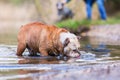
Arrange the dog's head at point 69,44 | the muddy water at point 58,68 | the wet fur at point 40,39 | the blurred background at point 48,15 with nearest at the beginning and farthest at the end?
the muddy water at point 58,68, the dog's head at point 69,44, the wet fur at point 40,39, the blurred background at point 48,15

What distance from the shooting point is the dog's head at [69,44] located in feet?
30.2

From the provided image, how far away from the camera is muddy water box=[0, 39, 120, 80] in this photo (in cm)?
677

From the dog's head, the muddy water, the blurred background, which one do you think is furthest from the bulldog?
the blurred background

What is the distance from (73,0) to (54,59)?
14.6 m

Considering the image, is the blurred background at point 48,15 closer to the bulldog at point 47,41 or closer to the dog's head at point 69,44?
the bulldog at point 47,41

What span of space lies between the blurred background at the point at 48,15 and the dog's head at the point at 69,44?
8531mm

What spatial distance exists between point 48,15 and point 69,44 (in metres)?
14.4

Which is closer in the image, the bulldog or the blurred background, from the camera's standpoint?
the bulldog

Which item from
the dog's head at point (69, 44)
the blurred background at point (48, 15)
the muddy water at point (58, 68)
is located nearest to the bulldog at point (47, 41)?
the dog's head at point (69, 44)

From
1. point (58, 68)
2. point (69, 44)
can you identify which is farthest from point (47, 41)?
point (58, 68)

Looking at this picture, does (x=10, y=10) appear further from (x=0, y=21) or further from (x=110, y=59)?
(x=110, y=59)

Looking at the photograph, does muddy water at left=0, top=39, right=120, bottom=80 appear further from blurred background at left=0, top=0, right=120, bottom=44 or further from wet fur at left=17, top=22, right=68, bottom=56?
blurred background at left=0, top=0, right=120, bottom=44

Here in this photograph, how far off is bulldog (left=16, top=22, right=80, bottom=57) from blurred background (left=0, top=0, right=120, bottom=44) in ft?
27.0

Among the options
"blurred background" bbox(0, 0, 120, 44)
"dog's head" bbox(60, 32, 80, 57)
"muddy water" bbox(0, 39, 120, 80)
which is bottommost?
"muddy water" bbox(0, 39, 120, 80)
